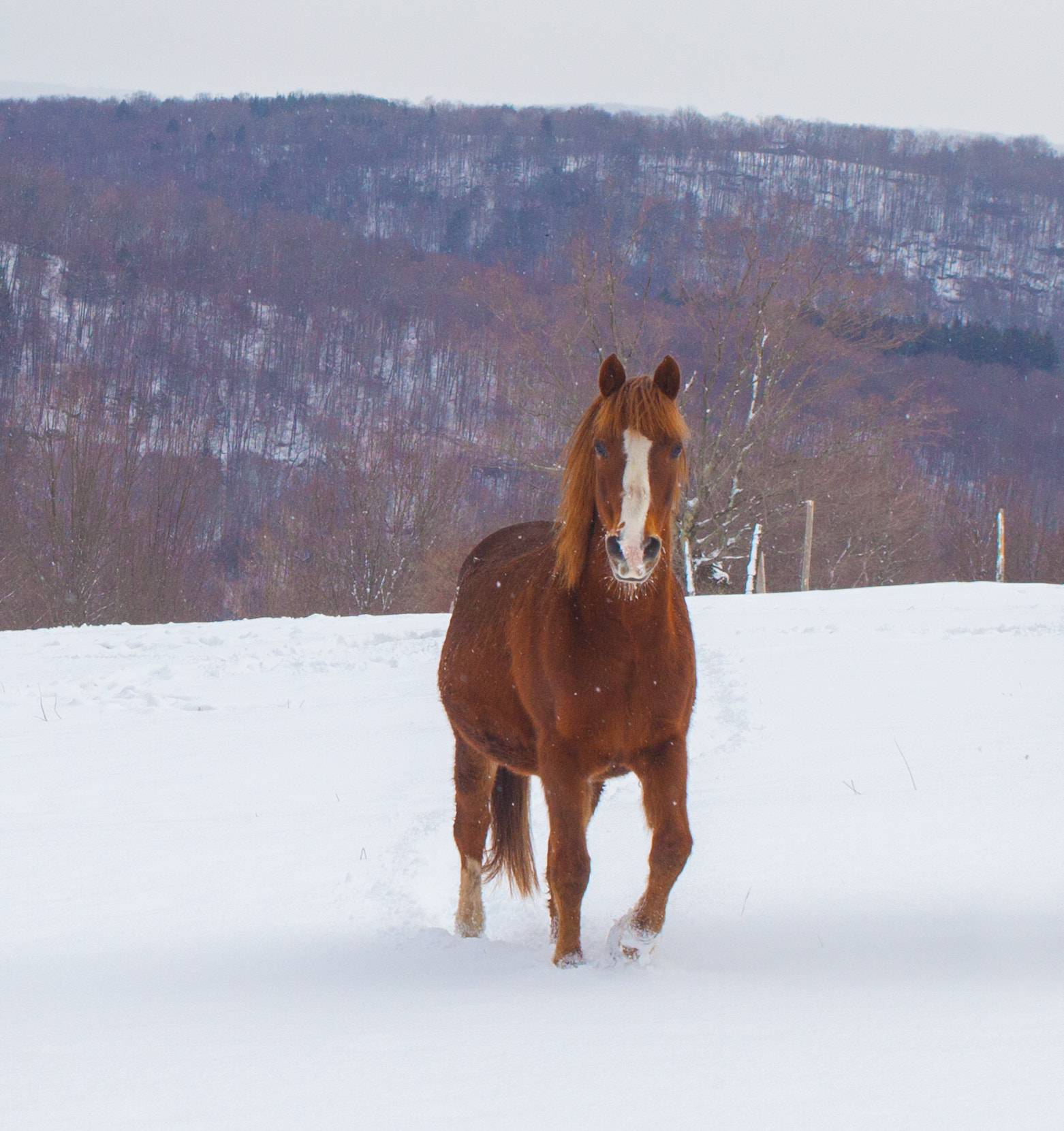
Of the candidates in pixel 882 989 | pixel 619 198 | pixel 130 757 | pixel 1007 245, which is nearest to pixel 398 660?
pixel 130 757

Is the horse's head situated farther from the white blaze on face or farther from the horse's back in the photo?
the horse's back

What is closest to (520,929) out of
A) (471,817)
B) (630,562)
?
(471,817)

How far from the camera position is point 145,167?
378 feet

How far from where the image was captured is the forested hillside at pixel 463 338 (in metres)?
25.0

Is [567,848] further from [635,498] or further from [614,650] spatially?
[635,498]

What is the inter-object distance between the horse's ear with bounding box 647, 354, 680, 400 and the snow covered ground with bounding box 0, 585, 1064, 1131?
5.65 ft

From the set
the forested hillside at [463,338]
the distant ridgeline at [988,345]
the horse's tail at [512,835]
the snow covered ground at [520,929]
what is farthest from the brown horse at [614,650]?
the distant ridgeline at [988,345]

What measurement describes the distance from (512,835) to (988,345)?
74.3 metres

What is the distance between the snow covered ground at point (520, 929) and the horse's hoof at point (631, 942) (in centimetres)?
5

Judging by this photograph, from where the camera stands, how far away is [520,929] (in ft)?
12.8

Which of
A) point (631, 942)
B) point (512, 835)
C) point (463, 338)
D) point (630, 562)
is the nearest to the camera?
point (630, 562)

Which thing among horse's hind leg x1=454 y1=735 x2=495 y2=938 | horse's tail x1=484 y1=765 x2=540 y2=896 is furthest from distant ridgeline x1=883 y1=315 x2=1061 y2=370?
horse's hind leg x1=454 y1=735 x2=495 y2=938

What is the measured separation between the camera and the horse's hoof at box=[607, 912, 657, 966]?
9.25ft

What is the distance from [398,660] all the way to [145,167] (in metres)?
124
